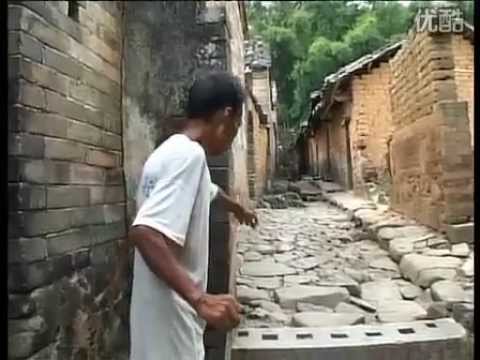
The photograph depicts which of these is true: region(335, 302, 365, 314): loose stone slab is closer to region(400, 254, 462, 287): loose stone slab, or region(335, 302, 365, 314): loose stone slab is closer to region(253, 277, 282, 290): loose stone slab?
region(253, 277, 282, 290): loose stone slab

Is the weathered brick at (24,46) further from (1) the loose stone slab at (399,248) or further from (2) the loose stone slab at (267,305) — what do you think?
(1) the loose stone slab at (399,248)

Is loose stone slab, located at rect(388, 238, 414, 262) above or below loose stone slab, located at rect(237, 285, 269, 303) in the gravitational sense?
above

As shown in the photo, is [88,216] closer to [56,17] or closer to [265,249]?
[56,17]

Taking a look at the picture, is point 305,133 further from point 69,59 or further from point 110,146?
point 69,59

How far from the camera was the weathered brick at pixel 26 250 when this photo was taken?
93 cm

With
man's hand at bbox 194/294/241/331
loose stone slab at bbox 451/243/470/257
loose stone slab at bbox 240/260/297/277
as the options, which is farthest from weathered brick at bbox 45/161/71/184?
loose stone slab at bbox 451/243/470/257

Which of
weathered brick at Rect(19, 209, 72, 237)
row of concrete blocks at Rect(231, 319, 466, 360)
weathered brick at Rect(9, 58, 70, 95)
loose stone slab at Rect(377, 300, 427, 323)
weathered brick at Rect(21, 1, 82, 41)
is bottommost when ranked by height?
row of concrete blocks at Rect(231, 319, 466, 360)

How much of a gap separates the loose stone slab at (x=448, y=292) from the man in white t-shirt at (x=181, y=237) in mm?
1100

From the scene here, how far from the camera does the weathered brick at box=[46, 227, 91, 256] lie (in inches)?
42.6

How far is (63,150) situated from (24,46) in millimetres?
239

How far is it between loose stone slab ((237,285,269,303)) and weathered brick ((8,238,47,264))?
2.70ft

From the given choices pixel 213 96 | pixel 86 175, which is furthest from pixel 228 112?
pixel 86 175

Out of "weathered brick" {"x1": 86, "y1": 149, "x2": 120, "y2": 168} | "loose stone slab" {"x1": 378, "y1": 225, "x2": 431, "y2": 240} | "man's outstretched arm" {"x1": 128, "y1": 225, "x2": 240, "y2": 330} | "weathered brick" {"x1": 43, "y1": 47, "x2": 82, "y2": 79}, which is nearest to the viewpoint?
"man's outstretched arm" {"x1": 128, "y1": 225, "x2": 240, "y2": 330}

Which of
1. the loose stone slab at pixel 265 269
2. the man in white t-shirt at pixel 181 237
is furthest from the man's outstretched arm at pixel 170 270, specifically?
the loose stone slab at pixel 265 269
